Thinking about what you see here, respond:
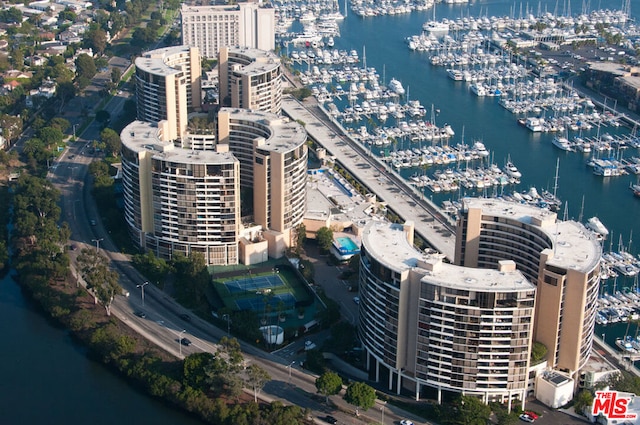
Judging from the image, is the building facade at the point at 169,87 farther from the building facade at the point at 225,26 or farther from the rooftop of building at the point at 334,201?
the building facade at the point at 225,26

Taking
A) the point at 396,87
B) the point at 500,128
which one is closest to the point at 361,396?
the point at 500,128

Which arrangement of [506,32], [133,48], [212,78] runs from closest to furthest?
[212,78]
[133,48]
[506,32]

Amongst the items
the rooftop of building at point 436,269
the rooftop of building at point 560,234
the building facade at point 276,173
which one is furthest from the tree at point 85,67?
the rooftop of building at point 436,269

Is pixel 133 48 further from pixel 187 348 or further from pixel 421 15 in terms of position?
pixel 187 348

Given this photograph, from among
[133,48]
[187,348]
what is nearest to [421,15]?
[133,48]

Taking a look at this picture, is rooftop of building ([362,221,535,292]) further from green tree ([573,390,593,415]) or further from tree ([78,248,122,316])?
tree ([78,248,122,316])

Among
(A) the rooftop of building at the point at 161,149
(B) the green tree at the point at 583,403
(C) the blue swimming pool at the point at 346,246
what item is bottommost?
(B) the green tree at the point at 583,403
